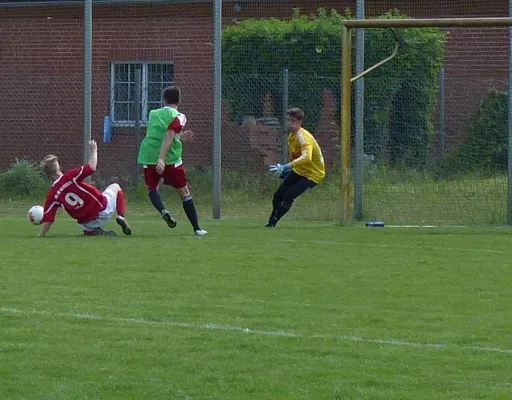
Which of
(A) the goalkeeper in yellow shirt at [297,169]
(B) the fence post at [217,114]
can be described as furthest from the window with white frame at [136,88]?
(A) the goalkeeper in yellow shirt at [297,169]

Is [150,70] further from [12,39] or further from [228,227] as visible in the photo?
[228,227]

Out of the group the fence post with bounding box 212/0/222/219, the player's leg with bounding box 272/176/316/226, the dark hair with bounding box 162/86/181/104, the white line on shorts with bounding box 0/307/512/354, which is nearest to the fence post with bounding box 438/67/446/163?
the player's leg with bounding box 272/176/316/226

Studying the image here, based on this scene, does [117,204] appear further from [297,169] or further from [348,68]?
[348,68]

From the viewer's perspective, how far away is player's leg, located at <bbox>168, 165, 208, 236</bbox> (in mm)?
14984

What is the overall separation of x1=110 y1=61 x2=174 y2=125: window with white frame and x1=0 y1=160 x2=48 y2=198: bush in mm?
1666

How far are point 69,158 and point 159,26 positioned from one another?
11.9ft

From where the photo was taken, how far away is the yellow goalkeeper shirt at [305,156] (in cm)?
1641

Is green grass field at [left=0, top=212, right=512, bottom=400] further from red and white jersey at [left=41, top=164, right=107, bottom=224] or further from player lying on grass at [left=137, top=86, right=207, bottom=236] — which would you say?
player lying on grass at [left=137, top=86, right=207, bottom=236]

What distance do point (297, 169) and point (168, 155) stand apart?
217 centimetres

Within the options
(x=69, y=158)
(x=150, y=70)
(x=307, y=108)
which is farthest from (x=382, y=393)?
(x=150, y=70)

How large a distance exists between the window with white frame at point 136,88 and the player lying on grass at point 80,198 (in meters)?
7.19

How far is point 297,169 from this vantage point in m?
16.7

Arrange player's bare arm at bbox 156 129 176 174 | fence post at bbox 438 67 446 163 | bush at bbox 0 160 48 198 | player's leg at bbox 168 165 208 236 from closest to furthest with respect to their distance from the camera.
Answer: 1. player's bare arm at bbox 156 129 176 174
2. player's leg at bbox 168 165 208 236
3. fence post at bbox 438 67 446 163
4. bush at bbox 0 160 48 198

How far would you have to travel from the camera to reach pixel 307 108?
20.6 m
